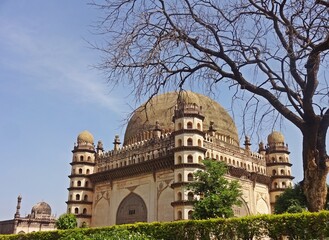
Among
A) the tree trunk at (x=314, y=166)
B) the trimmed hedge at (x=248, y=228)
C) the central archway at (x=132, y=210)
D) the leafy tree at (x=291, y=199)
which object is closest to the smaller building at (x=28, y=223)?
the central archway at (x=132, y=210)

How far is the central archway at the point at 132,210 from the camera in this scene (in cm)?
3161

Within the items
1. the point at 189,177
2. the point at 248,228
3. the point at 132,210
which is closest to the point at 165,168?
the point at 189,177

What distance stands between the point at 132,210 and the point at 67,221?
209 inches

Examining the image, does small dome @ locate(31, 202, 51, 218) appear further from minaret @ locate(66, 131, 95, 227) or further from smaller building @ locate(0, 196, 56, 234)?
minaret @ locate(66, 131, 95, 227)

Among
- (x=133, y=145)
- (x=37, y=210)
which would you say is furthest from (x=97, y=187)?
(x=37, y=210)

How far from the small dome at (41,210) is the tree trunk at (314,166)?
152 ft

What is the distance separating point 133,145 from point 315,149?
2751cm

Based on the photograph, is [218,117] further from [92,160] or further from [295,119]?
[295,119]

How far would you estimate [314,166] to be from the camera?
7.50m

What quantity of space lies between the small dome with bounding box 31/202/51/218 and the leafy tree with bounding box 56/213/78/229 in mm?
17803

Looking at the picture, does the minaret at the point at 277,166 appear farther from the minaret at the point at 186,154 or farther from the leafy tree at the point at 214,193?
the leafy tree at the point at 214,193

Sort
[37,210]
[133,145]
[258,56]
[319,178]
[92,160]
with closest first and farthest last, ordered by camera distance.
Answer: [319,178] < [258,56] < [133,145] < [92,160] < [37,210]

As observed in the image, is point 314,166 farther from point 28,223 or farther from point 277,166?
point 28,223

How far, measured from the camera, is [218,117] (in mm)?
36094
